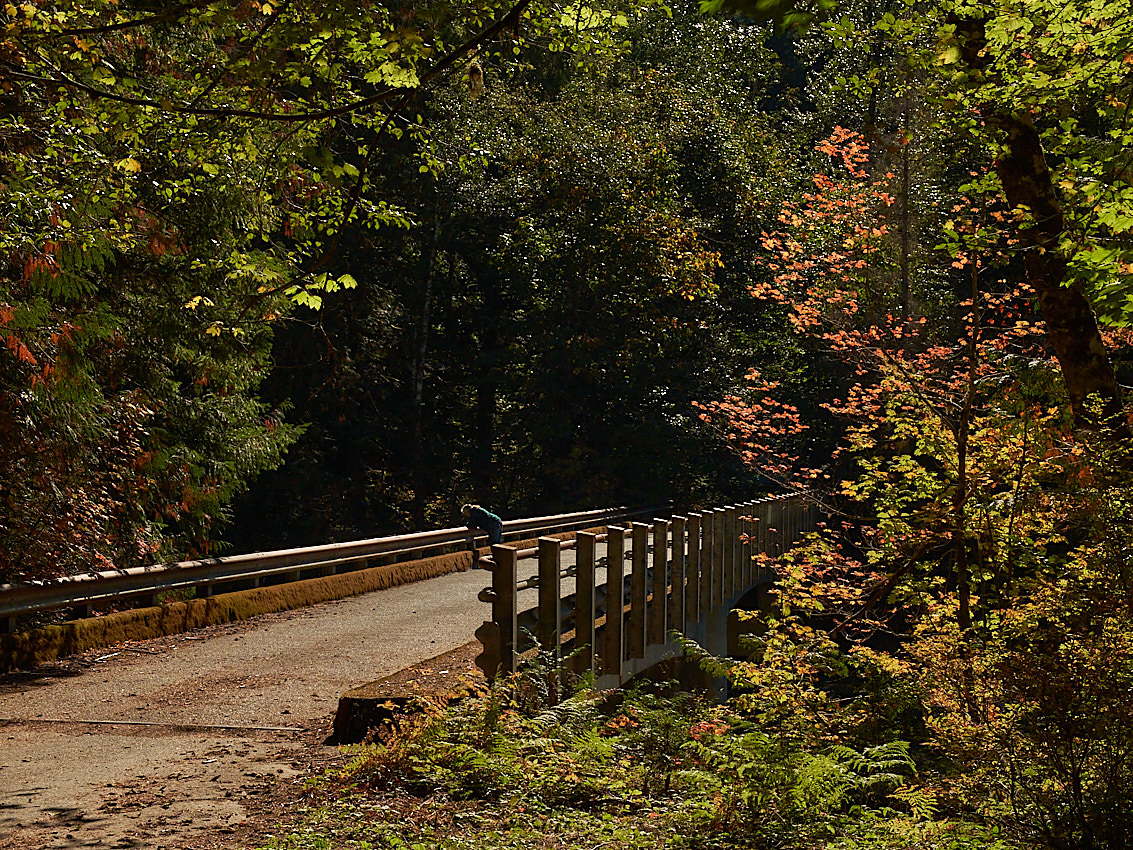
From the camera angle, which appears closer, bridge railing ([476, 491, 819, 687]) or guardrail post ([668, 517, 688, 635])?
bridge railing ([476, 491, 819, 687])

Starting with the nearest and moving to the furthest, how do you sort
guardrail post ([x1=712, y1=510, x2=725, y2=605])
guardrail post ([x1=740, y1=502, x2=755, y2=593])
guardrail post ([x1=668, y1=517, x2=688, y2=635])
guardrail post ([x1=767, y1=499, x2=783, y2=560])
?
guardrail post ([x1=668, y1=517, x2=688, y2=635])
guardrail post ([x1=712, y1=510, x2=725, y2=605])
guardrail post ([x1=740, y1=502, x2=755, y2=593])
guardrail post ([x1=767, y1=499, x2=783, y2=560])

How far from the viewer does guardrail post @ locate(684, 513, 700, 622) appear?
46.5 feet

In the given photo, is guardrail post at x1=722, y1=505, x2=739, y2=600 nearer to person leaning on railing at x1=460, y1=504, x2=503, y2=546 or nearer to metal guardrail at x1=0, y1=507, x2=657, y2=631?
person leaning on railing at x1=460, y1=504, x2=503, y2=546

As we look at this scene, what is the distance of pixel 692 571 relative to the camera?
566 inches

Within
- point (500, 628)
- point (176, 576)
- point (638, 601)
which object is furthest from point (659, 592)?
point (176, 576)

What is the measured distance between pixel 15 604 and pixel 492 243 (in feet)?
83.5

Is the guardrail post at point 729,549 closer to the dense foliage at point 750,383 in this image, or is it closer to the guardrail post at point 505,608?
the dense foliage at point 750,383

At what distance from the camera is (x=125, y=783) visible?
6961mm

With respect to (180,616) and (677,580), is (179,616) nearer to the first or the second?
(180,616)

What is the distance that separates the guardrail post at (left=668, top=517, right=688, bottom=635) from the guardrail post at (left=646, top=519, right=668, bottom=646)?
615mm

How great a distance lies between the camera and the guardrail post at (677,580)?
43.4ft

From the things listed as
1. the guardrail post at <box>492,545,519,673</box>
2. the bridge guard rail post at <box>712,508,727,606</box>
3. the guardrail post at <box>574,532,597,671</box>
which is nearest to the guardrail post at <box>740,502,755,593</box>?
the bridge guard rail post at <box>712,508,727,606</box>

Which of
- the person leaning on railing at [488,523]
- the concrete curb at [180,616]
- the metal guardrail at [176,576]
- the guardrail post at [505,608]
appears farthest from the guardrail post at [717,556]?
the guardrail post at [505,608]

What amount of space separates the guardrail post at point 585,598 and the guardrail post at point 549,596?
597 millimetres
